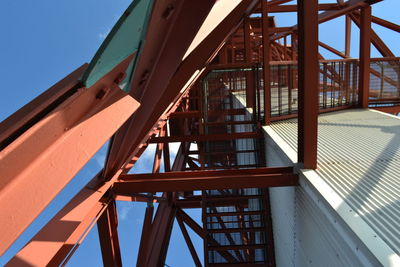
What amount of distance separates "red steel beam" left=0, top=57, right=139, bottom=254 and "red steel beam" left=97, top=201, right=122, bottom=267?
12.1 ft

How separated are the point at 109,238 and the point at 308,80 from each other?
4139mm

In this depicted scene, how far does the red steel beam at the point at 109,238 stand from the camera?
5.22 m

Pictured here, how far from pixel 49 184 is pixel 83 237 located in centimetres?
289

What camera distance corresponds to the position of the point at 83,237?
4074mm

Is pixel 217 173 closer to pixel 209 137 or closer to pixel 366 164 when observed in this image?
pixel 366 164

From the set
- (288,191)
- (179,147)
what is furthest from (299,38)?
(179,147)

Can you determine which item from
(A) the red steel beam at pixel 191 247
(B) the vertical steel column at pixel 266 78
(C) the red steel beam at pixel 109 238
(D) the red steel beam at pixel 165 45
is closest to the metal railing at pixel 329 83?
(B) the vertical steel column at pixel 266 78

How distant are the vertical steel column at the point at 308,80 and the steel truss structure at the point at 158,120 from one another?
0.05ft

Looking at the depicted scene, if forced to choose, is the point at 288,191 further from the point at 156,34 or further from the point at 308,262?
the point at 156,34

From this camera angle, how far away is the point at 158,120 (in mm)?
6320

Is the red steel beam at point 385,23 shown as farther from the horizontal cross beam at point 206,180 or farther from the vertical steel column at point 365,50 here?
the horizontal cross beam at point 206,180

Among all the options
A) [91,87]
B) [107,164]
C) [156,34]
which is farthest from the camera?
[107,164]

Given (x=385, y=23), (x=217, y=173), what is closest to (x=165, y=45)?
(x=217, y=173)

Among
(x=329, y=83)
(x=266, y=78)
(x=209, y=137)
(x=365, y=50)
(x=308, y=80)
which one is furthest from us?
(x=329, y=83)
